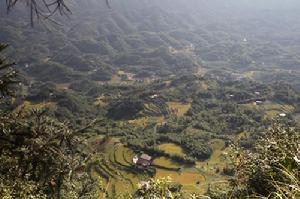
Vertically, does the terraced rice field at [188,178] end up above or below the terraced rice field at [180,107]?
above

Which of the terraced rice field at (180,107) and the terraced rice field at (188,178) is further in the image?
the terraced rice field at (180,107)

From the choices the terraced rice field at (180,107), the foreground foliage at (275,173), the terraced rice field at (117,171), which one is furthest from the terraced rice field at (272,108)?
the foreground foliage at (275,173)

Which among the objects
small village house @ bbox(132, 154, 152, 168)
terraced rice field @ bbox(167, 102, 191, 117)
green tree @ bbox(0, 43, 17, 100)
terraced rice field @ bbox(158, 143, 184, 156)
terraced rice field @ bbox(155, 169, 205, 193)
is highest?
green tree @ bbox(0, 43, 17, 100)

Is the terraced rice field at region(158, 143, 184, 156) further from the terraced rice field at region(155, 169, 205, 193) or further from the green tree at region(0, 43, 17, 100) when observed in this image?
the green tree at region(0, 43, 17, 100)

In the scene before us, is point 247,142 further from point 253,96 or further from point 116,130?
point 253,96

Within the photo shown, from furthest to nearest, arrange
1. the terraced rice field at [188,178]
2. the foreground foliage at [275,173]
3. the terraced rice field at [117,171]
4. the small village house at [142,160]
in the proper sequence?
1. the small village house at [142,160]
2. the terraced rice field at [117,171]
3. the terraced rice field at [188,178]
4. the foreground foliage at [275,173]

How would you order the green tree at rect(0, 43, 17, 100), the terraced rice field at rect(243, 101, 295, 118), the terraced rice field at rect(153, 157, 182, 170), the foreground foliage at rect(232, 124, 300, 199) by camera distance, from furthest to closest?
the terraced rice field at rect(243, 101, 295, 118), the terraced rice field at rect(153, 157, 182, 170), the green tree at rect(0, 43, 17, 100), the foreground foliage at rect(232, 124, 300, 199)

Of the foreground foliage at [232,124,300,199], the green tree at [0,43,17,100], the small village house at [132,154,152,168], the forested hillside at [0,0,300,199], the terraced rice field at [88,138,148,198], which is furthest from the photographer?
the small village house at [132,154,152,168]

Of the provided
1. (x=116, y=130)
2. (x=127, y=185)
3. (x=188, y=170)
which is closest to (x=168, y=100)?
(x=116, y=130)

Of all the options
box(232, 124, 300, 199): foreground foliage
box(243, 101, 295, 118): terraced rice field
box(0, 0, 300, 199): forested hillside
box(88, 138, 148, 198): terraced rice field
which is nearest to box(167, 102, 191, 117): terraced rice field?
box(0, 0, 300, 199): forested hillside

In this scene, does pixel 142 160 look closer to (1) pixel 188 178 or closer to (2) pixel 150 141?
(1) pixel 188 178

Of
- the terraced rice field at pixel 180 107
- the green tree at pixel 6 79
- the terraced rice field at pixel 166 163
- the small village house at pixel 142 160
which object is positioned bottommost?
the terraced rice field at pixel 180 107

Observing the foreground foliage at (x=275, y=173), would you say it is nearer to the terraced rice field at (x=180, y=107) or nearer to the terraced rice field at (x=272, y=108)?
the terraced rice field at (x=272, y=108)

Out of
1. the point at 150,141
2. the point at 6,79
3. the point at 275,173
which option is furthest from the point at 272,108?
the point at 275,173
